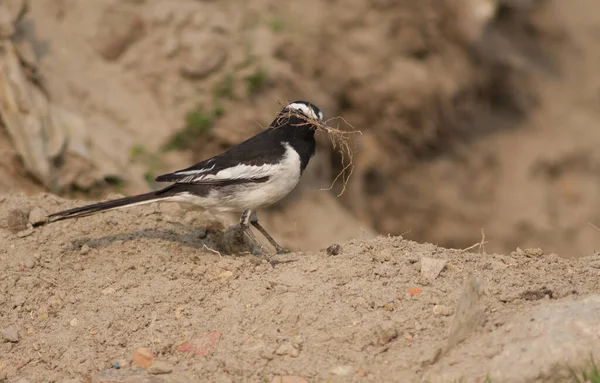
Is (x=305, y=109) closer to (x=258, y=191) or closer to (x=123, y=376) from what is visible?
(x=258, y=191)

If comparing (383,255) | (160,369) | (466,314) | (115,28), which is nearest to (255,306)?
(160,369)

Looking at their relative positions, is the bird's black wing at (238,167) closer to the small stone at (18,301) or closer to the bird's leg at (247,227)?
the bird's leg at (247,227)

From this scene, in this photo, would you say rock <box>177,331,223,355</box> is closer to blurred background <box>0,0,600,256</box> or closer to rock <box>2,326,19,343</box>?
rock <box>2,326,19,343</box>

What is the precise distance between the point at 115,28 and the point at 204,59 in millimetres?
1343

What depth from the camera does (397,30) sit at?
12.1 m

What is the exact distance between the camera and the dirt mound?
16.4 ft

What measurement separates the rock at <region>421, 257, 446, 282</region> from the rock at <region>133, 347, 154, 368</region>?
81.1 inches

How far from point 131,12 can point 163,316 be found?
604 centimetres

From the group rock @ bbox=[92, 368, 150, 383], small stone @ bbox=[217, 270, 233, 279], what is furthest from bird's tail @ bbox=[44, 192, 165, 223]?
rock @ bbox=[92, 368, 150, 383]

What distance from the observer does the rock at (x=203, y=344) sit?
208 inches

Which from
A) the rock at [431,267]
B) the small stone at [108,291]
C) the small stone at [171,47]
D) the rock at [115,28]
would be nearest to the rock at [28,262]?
the small stone at [108,291]

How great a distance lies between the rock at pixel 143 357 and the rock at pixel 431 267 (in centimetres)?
206

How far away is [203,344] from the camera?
5.34 meters

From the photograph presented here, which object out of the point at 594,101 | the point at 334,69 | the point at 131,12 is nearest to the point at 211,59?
the point at 131,12
